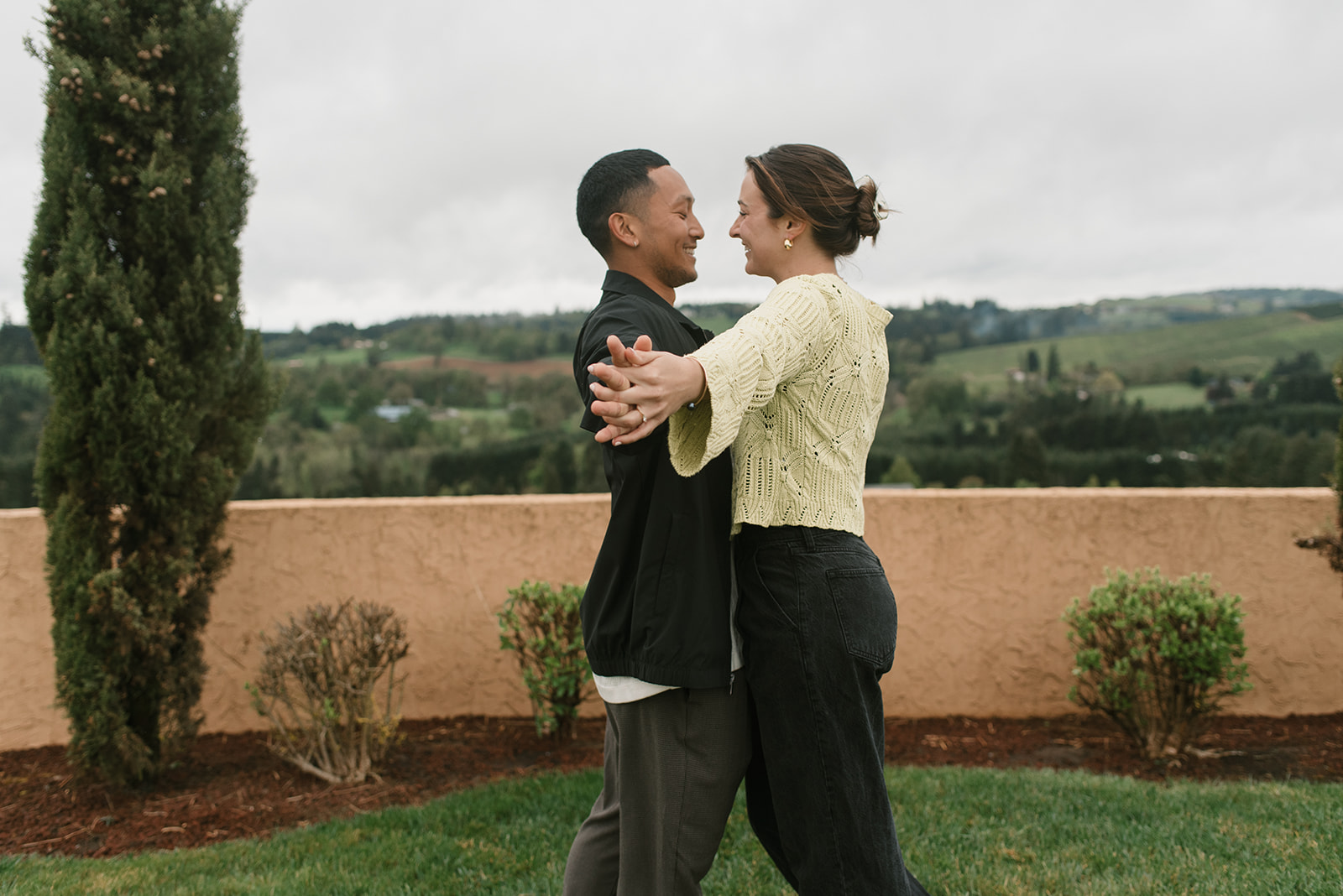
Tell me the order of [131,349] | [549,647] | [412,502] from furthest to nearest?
1. [412,502]
2. [549,647]
3. [131,349]

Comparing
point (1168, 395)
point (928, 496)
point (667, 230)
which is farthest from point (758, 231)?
point (1168, 395)

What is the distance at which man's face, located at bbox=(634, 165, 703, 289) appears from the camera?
211cm

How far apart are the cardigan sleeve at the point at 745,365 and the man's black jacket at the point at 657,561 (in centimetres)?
17

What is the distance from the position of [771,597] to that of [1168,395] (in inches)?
667

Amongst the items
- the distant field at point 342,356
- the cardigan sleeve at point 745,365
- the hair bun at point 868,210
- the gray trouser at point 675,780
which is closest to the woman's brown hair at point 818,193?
the hair bun at point 868,210

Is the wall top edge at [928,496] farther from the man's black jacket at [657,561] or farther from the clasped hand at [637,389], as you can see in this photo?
the clasped hand at [637,389]

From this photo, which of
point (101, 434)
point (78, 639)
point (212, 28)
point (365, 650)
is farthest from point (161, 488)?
point (212, 28)

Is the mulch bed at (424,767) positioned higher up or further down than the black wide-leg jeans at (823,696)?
further down

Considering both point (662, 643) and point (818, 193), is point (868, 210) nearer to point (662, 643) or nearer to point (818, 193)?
point (818, 193)

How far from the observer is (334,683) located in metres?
4.12

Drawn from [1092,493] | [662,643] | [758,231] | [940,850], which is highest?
[758,231]

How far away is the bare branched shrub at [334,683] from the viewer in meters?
4.11

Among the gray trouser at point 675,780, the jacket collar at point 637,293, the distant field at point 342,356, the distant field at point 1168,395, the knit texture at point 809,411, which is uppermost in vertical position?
the distant field at point 342,356

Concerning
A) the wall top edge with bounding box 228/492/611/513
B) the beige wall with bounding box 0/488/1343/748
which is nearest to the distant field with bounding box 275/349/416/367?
the wall top edge with bounding box 228/492/611/513
